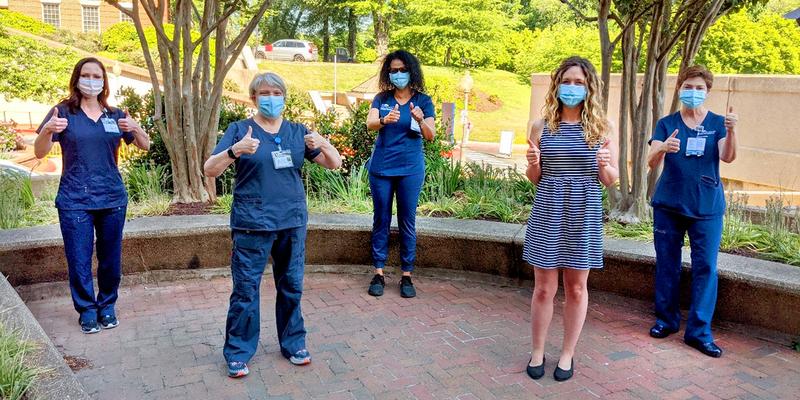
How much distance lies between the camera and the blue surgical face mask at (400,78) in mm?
4918

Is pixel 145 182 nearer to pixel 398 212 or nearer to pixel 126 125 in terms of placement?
pixel 126 125

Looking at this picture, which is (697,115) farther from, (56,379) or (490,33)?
(490,33)

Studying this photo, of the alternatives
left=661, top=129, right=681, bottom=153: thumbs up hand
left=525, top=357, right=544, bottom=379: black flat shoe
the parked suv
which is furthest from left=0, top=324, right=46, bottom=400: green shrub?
the parked suv

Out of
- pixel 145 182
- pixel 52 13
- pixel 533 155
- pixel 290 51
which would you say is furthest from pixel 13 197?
pixel 290 51

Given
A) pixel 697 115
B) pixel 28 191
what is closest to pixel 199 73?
pixel 28 191

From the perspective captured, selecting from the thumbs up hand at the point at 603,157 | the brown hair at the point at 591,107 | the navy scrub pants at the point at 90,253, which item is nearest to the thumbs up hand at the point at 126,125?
the navy scrub pants at the point at 90,253

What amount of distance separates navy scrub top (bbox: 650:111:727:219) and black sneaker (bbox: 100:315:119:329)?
148 inches

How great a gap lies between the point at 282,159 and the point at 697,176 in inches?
102

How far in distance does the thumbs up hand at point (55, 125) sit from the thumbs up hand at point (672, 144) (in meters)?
3.76

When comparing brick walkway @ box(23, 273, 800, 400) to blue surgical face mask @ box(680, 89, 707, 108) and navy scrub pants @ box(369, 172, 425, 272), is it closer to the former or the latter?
navy scrub pants @ box(369, 172, 425, 272)

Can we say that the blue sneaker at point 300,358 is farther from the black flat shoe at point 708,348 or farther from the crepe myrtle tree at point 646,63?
the crepe myrtle tree at point 646,63

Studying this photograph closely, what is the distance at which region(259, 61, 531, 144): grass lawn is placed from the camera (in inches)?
1332

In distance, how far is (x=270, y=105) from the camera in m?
3.64

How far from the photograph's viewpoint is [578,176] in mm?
3682
